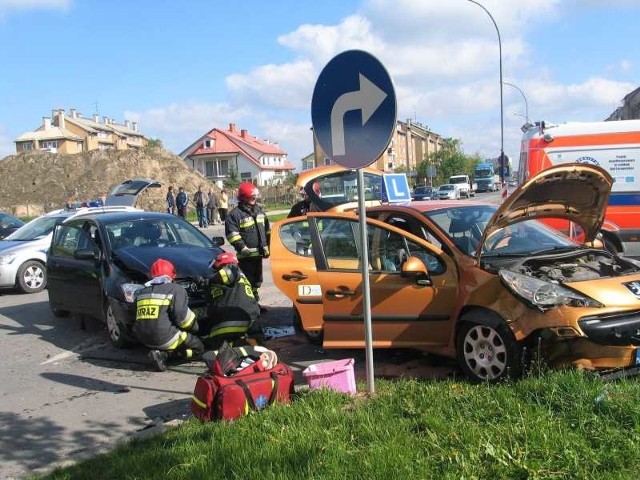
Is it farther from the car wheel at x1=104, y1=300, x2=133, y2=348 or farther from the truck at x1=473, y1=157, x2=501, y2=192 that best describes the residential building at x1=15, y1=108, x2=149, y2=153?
the car wheel at x1=104, y1=300, x2=133, y2=348

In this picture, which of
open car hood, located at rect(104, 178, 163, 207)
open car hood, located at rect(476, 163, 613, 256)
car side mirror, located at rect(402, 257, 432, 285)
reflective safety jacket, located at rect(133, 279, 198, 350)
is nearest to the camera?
open car hood, located at rect(476, 163, 613, 256)

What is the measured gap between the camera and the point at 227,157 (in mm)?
94875

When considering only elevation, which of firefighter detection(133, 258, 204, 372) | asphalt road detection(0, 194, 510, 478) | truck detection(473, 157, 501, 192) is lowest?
asphalt road detection(0, 194, 510, 478)

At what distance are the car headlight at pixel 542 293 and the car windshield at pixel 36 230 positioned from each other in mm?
10525

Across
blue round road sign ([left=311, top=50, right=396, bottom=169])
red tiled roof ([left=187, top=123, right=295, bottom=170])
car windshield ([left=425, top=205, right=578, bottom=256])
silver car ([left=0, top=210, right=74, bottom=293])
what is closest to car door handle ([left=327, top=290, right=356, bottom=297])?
car windshield ([left=425, top=205, right=578, bottom=256])

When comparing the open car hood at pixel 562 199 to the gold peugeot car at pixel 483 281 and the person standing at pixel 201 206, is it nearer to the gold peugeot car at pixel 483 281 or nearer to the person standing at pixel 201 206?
the gold peugeot car at pixel 483 281

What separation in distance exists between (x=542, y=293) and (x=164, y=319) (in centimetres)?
359

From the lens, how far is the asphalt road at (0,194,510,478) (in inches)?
189

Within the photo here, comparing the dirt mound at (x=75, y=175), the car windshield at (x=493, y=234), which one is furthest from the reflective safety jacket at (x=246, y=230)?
the dirt mound at (x=75, y=175)

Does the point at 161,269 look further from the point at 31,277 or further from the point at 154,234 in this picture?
the point at 31,277

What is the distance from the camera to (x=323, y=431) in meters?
3.93

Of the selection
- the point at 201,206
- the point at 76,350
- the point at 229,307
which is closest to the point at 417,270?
the point at 229,307

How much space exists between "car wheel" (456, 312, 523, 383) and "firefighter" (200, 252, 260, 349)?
93.3 inches

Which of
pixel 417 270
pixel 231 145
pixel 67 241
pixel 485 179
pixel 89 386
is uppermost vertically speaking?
pixel 231 145
